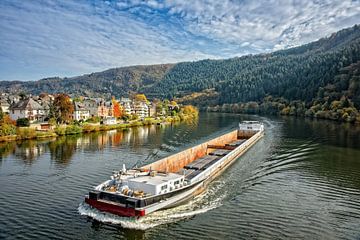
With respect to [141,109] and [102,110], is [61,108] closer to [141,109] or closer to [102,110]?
[102,110]

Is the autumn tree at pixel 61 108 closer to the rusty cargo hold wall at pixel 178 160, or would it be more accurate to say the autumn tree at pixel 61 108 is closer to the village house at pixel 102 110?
the village house at pixel 102 110

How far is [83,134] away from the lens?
70.8 m

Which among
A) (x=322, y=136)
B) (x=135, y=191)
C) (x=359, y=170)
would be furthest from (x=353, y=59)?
(x=135, y=191)

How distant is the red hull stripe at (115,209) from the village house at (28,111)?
6838 cm

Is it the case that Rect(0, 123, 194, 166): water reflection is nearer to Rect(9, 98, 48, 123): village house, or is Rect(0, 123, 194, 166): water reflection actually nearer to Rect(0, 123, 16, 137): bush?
Rect(0, 123, 16, 137): bush

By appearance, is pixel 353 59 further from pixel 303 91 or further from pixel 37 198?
pixel 37 198

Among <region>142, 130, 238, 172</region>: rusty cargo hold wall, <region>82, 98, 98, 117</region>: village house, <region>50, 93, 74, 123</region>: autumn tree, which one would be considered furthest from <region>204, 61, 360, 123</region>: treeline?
<region>50, 93, 74, 123</region>: autumn tree

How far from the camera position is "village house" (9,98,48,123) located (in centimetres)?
8454

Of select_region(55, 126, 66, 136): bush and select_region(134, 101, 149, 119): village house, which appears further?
select_region(134, 101, 149, 119): village house

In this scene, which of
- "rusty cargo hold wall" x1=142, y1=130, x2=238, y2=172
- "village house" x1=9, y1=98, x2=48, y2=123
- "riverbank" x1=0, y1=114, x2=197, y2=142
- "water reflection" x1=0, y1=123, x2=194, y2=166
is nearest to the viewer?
"rusty cargo hold wall" x1=142, y1=130, x2=238, y2=172

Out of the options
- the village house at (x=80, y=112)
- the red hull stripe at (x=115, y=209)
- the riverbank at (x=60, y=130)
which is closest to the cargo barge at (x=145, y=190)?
the red hull stripe at (x=115, y=209)

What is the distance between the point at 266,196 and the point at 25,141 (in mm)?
46472

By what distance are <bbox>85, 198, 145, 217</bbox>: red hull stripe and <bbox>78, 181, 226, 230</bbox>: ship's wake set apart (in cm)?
31

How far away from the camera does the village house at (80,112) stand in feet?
301
